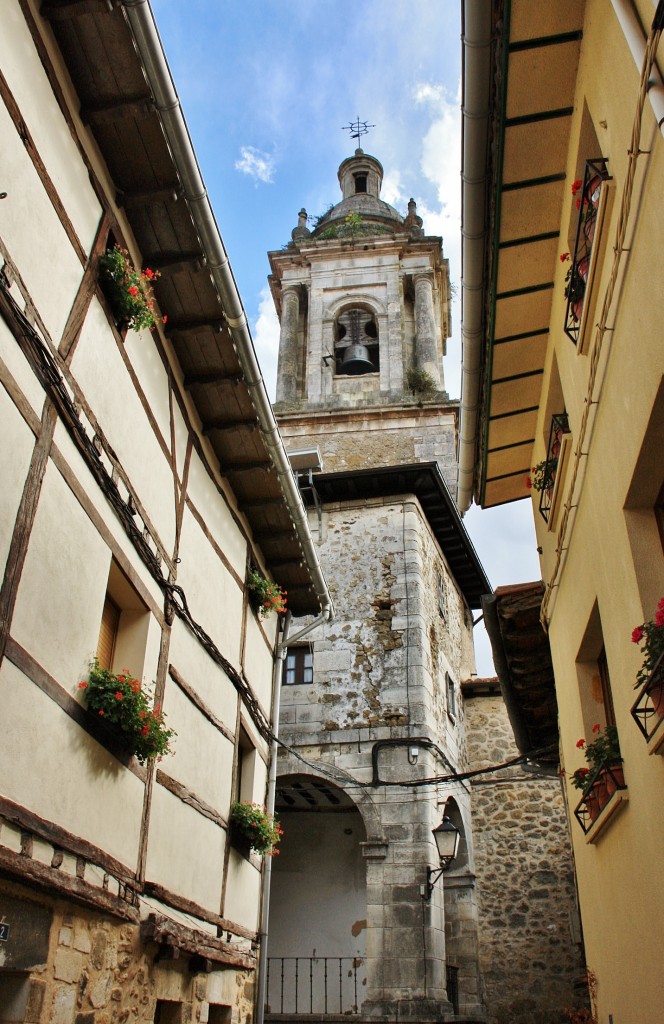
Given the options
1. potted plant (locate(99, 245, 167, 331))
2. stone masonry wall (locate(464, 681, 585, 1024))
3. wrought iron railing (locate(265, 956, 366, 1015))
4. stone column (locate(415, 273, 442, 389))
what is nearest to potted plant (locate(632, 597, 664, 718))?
potted plant (locate(99, 245, 167, 331))

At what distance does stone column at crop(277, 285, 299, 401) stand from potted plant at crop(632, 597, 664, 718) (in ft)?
52.2

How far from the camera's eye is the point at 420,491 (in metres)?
14.6

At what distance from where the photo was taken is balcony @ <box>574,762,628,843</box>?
4293 mm

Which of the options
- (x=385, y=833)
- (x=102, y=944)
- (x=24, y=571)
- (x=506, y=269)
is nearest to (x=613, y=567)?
(x=506, y=269)

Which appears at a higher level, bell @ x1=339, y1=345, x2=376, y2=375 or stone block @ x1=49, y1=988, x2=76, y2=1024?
bell @ x1=339, y1=345, x2=376, y2=375

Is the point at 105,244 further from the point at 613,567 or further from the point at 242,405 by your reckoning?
the point at 613,567

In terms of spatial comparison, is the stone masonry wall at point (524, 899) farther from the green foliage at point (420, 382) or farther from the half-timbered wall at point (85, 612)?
the green foliage at point (420, 382)

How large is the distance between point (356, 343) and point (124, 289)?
49.6 feet

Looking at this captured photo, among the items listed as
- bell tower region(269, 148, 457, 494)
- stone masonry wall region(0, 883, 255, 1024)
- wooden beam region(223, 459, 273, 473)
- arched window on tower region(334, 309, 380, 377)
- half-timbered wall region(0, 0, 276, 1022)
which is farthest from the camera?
arched window on tower region(334, 309, 380, 377)

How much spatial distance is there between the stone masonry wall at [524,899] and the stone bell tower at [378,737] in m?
0.54

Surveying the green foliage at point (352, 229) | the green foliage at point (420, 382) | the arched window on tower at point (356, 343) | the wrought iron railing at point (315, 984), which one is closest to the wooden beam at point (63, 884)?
the wrought iron railing at point (315, 984)

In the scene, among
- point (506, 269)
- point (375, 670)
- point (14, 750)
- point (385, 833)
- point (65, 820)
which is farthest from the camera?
point (375, 670)

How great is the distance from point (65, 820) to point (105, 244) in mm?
3206

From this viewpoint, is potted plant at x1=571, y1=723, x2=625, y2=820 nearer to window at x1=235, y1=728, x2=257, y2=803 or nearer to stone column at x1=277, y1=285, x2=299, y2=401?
window at x1=235, y1=728, x2=257, y2=803
